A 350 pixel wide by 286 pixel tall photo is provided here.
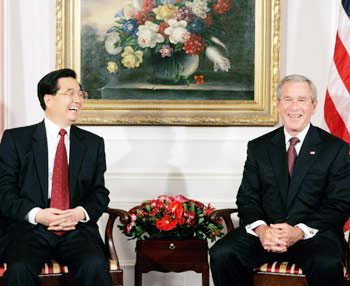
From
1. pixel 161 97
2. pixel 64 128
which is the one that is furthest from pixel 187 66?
pixel 64 128

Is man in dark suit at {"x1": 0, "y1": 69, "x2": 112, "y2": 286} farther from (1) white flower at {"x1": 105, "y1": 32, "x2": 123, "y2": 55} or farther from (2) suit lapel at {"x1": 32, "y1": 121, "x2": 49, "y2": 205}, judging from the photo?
(1) white flower at {"x1": 105, "y1": 32, "x2": 123, "y2": 55}

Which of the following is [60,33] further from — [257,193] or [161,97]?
[257,193]

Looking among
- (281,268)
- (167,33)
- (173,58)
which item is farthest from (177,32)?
(281,268)

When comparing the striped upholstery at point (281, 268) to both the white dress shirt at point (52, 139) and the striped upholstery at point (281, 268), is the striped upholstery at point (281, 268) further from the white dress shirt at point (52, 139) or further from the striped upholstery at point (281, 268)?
the white dress shirt at point (52, 139)

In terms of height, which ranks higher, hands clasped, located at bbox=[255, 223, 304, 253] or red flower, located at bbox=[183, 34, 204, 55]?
red flower, located at bbox=[183, 34, 204, 55]

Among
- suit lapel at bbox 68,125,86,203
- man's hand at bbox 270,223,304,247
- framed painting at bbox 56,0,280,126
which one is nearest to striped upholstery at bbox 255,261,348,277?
man's hand at bbox 270,223,304,247

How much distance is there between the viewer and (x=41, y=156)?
181 inches

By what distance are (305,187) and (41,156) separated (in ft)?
5.51

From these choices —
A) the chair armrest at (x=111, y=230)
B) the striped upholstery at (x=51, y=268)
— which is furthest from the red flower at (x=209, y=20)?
the striped upholstery at (x=51, y=268)

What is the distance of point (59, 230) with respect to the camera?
444 cm

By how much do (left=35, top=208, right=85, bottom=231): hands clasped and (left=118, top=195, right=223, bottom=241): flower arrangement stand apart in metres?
0.64

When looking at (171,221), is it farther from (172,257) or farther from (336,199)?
(336,199)

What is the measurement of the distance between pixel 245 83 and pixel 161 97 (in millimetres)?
696

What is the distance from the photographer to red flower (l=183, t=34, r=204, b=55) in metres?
5.89
